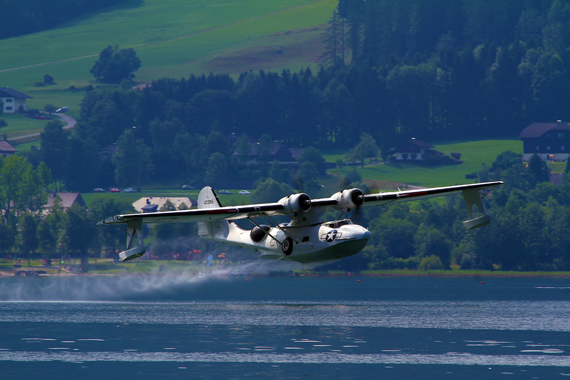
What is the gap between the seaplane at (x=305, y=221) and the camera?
68500 mm

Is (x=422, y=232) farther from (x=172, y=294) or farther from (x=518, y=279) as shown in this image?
(x=172, y=294)

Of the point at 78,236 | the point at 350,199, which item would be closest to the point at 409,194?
the point at 350,199

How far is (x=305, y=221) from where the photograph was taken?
73062mm

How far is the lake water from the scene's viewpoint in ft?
231

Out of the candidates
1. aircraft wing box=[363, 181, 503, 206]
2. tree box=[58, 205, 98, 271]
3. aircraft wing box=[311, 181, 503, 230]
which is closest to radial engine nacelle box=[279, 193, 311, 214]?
aircraft wing box=[311, 181, 503, 230]

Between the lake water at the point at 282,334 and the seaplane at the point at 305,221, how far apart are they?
8.78 metres

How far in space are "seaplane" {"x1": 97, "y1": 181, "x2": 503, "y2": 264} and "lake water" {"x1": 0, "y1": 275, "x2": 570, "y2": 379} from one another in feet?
28.8

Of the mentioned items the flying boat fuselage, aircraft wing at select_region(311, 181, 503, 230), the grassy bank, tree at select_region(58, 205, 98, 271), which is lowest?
the grassy bank

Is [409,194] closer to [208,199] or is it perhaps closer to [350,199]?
[350,199]

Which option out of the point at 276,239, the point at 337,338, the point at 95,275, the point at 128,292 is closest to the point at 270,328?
the point at 337,338

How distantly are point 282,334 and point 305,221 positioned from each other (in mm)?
21814

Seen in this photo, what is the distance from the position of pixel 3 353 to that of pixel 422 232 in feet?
415

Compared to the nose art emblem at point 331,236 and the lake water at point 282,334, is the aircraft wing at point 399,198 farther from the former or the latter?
the lake water at point 282,334

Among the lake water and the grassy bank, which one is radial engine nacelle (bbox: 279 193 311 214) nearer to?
the lake water
